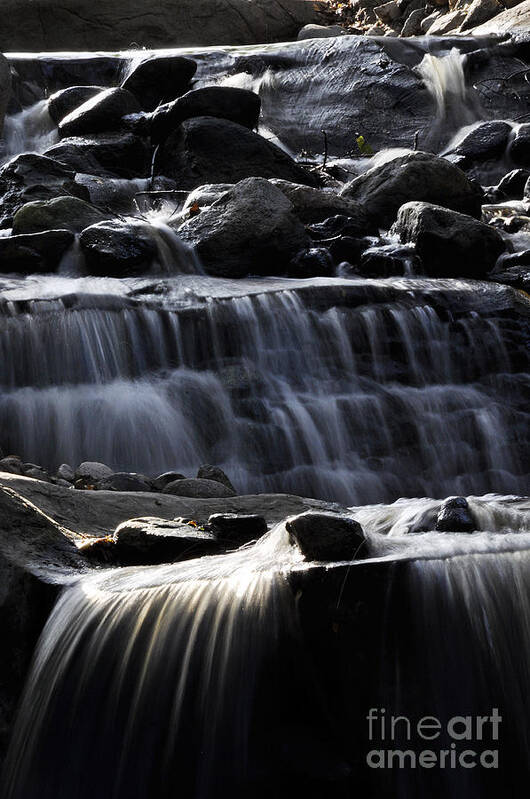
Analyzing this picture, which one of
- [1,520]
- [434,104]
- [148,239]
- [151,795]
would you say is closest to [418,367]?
[148,239]

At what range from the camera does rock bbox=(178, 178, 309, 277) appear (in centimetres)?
1062

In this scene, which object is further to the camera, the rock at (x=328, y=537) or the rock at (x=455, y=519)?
the rock at (x=455, y=519)

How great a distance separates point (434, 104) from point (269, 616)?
17298mm

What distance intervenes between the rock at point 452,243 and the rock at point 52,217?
343 centimetres

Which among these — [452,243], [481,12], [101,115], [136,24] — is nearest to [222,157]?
[101,115]

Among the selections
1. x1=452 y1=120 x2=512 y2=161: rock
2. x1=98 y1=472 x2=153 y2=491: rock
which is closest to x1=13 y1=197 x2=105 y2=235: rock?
x1=98 y1=472 x2=153 y2=491: rock

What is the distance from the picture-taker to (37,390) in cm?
809

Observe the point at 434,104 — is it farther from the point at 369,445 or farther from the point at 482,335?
the point at 369,445

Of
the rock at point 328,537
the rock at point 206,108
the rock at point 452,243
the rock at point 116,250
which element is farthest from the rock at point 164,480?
the rock at point 206,108

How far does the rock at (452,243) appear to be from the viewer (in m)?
10.8

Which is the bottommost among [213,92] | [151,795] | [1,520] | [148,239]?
[151,795]
